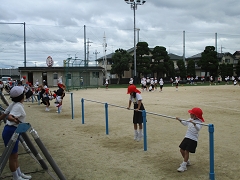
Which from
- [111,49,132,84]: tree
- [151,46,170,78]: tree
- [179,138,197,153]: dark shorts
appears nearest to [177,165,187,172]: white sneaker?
[179,138,197,153]: dark shorts

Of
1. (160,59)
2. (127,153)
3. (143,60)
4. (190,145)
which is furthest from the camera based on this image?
(160,59)

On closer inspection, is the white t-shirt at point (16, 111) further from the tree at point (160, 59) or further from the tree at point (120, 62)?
the tree at point (160, 59)

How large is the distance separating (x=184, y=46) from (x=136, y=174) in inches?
2682

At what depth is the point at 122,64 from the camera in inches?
2164

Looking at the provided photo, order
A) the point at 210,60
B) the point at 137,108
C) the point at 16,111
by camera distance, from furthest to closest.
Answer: the point at 210,60 < the point at 137,108 < the point at 16,111

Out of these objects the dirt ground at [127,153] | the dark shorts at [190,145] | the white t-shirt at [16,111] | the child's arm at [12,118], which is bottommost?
the dirt ground at [127,153]

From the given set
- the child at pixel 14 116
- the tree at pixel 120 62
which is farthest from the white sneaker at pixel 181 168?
the tree at pixel 120 62

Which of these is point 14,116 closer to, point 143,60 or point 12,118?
point 12,118

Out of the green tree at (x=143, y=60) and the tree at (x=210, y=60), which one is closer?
the green tree at (x=143, y=60)

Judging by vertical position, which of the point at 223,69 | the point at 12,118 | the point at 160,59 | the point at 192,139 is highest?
the point at 160,59

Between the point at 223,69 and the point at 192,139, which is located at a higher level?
the point at 223,69

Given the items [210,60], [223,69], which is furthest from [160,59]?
[223,69]

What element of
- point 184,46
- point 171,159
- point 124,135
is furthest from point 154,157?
point 184,46

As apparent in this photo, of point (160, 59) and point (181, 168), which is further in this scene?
point (160, 59)
